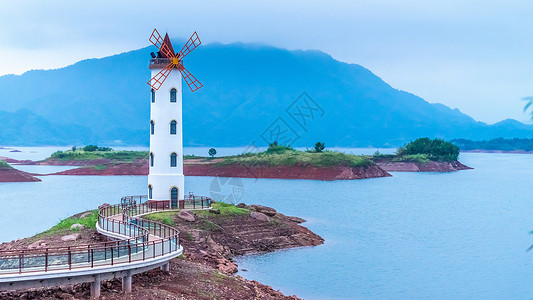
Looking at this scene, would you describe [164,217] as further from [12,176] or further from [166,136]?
[12,176]

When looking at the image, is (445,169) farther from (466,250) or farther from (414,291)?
(414,291)

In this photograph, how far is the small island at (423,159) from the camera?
14900 centimetres

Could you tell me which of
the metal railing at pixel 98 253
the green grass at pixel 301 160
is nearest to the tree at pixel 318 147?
the green grass at pixel 301 160

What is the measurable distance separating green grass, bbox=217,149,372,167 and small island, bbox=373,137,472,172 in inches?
1112

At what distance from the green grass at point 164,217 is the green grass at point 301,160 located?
7963cm

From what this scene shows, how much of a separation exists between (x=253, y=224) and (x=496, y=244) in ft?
59.5

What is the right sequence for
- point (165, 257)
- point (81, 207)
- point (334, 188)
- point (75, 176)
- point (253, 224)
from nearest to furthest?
1. point (165, 257)
2. point (253, 224)
3. point (81, 207)
4. point (334, 188)
5. point (75, 176)

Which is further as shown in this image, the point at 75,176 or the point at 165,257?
the point at 75,176

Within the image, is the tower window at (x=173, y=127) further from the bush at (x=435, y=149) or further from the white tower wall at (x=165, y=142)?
the bush at (x=435, y=149)

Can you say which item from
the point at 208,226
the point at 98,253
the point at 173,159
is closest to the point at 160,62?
the point at 173,159

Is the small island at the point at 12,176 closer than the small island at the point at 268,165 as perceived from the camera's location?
Yes

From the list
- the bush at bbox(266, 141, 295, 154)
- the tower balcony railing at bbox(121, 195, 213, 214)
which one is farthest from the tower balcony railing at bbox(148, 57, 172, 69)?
the bush at bbox(266, 141, 295, 154)

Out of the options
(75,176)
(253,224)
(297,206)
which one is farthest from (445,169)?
(253,224)

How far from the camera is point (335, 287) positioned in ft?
106
